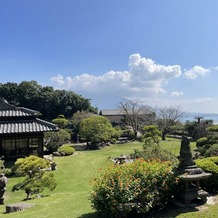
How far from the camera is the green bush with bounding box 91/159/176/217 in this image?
19.8 feet

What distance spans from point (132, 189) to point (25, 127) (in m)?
16.3

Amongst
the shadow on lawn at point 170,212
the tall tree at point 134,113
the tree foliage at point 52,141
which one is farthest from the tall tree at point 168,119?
the shadow on lawn at point 170,212

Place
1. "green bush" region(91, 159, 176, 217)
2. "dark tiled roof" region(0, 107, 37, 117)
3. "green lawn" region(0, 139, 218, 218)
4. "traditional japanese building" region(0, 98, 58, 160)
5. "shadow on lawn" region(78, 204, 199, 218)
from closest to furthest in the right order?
"green bush" region(91, 159, 176, 217)
"shadow on lawn" region(78, 204, 199, 218)
"green lawn" region(0, 139, 218, 218)
"traditional japanese building" region(0, 98, 58, 160)
"dark tiled roof" region(0, 107, 37, 117)

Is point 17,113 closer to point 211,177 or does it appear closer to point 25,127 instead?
point 25,127

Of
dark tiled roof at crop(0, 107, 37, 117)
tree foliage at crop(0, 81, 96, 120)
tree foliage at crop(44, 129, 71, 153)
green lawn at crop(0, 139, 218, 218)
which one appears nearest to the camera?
green lawn at crop(0, 139, 218, 218)

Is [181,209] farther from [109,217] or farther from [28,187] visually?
→ [28,187]

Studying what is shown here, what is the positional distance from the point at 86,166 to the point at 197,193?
41.6ft

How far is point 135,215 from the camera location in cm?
669

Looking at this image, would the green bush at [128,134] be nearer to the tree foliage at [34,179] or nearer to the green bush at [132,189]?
the tree foliage at [34,179]

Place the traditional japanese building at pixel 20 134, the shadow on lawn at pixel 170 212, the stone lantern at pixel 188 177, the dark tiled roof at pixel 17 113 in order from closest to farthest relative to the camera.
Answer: the shadow on lawn at pixel 170 212 < the stone lantern at pixel 188 177 < the traditional japanese building at pixel 20 134 < the dark tiled roof at pixel 17 113

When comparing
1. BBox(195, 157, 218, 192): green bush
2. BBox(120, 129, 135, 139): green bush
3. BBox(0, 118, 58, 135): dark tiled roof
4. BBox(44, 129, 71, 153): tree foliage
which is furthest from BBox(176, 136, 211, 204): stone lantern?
BBox(120, 129, 135, 139): green bush

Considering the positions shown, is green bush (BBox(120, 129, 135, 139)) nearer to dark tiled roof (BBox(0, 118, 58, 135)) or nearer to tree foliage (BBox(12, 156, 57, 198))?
dark tiled roof (BBox(0, 118, 58, 135))

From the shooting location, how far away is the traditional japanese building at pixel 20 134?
20328mm

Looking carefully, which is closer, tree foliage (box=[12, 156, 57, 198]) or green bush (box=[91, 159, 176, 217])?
green bush (box=[91, 159, 176, 217])
